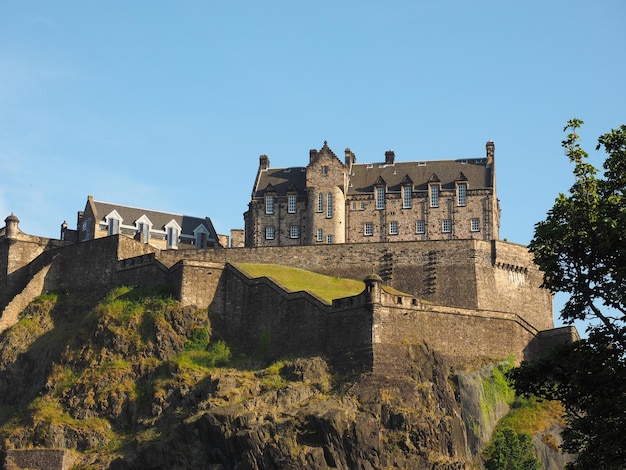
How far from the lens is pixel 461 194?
81625 mm

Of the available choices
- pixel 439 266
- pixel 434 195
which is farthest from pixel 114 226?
pixel 439 266

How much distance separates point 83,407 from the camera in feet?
205

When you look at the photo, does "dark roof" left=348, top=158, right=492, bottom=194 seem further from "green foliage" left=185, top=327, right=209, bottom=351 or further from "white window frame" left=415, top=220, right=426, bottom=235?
"green foliage" left=185, top=327, right=209, bottom=351

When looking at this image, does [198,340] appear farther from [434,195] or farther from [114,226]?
[114,226]

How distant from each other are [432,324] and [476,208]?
1943 centimetres

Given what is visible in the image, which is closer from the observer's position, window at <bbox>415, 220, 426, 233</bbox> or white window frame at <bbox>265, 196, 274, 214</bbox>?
window at <bbox>415, 220, 426, 233</bbox>

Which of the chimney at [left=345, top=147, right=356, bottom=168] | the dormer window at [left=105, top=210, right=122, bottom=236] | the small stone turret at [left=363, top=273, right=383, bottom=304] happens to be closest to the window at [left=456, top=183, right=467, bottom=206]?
the chimney at [left=345, top=147, right=356, bottom=168]

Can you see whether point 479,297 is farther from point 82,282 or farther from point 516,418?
point 82,282

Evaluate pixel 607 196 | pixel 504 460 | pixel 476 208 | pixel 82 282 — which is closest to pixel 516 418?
pixel 504 460

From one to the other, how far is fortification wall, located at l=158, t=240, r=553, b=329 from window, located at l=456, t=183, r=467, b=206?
21.5 feet

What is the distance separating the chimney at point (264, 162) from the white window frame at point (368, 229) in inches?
437

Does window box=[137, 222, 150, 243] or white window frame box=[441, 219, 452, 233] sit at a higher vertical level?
window box=[137, 222, 150, 243]

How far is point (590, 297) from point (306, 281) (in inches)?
1716

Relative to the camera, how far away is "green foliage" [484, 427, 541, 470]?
5888 centimetres
